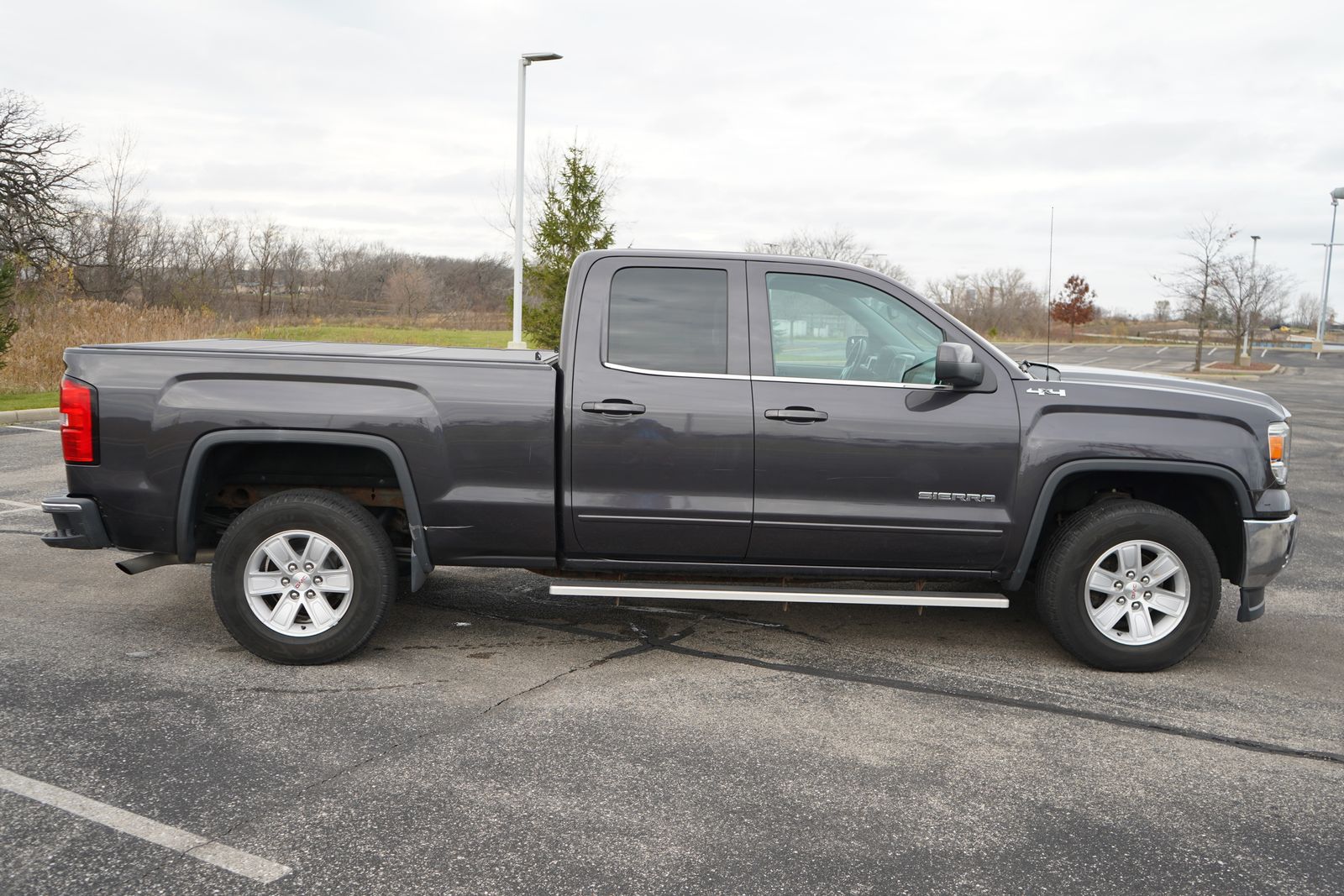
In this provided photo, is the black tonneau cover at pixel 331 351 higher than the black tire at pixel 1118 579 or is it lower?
higher

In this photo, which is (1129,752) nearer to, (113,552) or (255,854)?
(255,854)

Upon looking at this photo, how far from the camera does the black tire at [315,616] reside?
4.70 meters

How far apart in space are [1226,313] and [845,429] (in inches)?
1499

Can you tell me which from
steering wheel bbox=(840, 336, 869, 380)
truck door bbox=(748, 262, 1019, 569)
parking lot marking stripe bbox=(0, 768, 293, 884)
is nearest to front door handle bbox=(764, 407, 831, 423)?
truck door bbox=(748, 262, 1019, 569)

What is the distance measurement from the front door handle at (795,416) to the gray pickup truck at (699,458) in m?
0.01

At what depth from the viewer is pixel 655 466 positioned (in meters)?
4.70

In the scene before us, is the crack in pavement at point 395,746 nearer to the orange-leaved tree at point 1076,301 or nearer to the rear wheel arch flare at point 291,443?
the rear wheel arch flare at point 291,443

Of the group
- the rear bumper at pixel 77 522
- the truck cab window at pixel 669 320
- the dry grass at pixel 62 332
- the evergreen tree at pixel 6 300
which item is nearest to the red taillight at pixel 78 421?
the rear bumper at pixel 77 522

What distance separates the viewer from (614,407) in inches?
185

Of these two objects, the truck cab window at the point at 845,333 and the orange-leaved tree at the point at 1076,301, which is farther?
the orange-leaved tree at the point at 1076,301

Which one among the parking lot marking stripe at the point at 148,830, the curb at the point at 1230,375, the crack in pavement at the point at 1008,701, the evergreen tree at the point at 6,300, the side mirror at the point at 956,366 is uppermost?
the evergreen tree at the point at 6,300

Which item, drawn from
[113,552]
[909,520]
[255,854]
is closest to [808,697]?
[909,520]

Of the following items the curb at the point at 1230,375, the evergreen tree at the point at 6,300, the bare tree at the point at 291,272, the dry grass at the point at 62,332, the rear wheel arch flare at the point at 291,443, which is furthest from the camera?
the bare tree at the point at 291,272

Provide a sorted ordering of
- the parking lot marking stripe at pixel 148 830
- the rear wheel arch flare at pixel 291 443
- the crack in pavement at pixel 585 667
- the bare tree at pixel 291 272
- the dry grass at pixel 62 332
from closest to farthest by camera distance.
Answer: the parking lot marking stripe at pixel 148 830, the crack in pavement at pixel 585 667, the rear wheel arch flare at pixel 291 443, the dry grass at pixel 62 332, the bare tree at pixel 291 272
